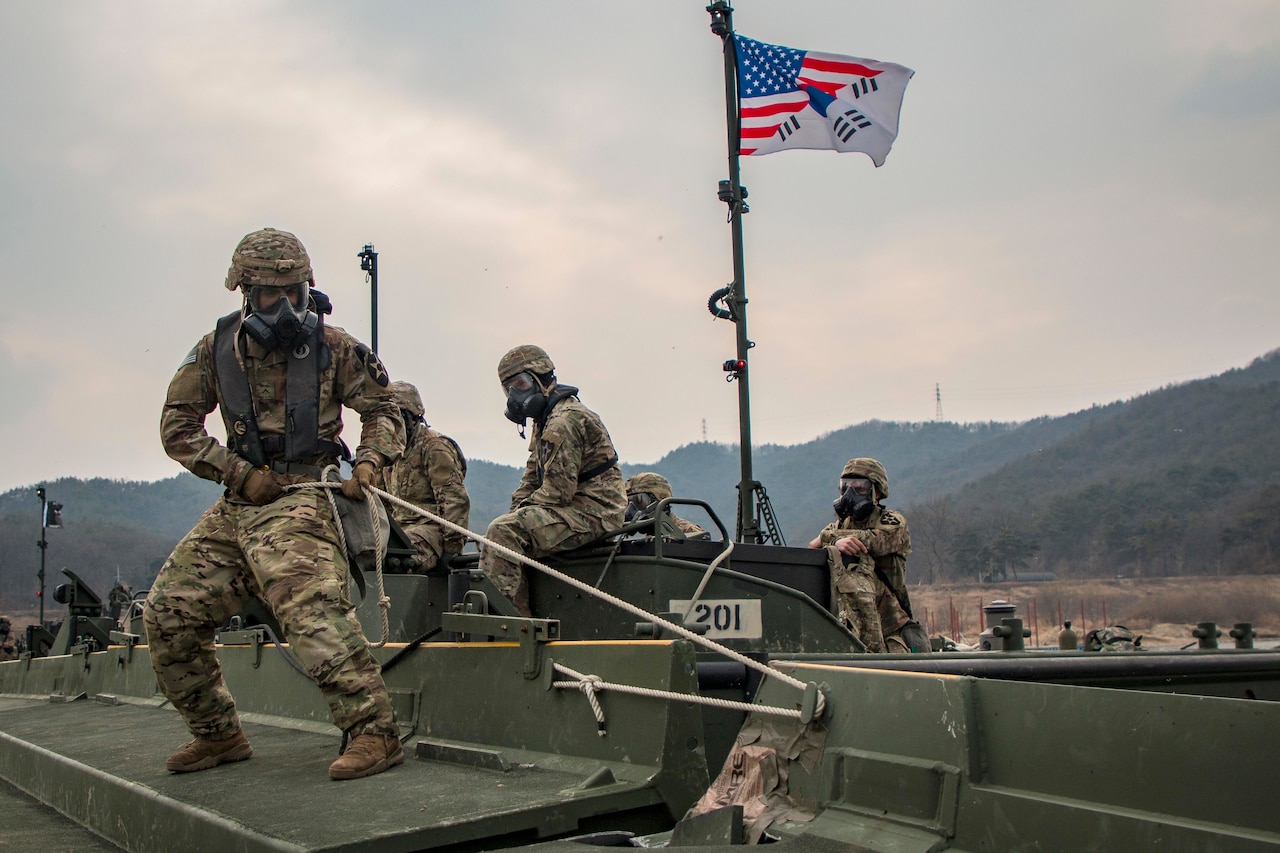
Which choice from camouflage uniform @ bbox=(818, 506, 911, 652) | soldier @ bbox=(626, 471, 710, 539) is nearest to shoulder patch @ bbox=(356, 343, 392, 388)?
camouflage uniform @ bbox=(818, 506, 911, 652)

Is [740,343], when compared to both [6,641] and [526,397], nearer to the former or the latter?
[526,397]

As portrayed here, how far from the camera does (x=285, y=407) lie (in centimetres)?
420

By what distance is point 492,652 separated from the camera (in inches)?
153

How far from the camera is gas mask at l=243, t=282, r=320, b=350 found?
13.5 ft

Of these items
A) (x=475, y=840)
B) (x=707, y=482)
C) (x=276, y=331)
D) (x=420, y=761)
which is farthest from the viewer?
(x=707, y=482)

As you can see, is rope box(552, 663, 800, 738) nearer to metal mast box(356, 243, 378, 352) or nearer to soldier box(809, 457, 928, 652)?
soldier box(809, 457, 928, 652)

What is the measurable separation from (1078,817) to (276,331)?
301cm

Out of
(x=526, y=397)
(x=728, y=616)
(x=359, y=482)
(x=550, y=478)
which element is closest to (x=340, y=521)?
(x=359, y=482)

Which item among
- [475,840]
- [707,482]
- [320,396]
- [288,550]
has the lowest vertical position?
[475,840]

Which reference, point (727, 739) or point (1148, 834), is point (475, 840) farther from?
point (727, 739)

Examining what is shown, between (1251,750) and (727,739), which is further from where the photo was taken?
(727,739)

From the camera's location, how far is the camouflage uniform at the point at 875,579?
8508 mm

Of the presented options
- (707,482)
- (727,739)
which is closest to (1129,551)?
(727,739)

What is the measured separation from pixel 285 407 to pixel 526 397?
9.53ft
